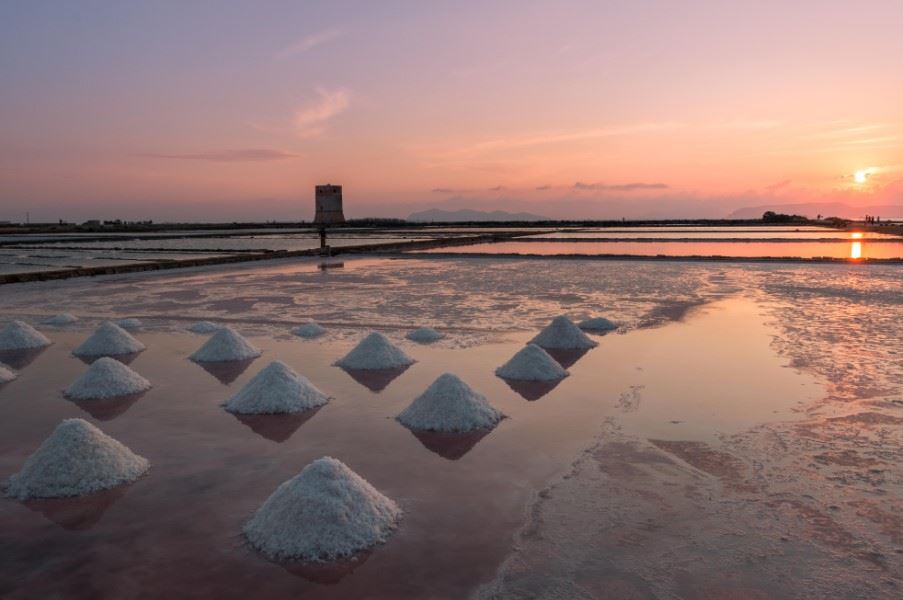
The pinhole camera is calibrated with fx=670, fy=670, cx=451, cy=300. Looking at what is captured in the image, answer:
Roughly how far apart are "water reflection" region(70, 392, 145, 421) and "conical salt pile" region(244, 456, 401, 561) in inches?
99.7

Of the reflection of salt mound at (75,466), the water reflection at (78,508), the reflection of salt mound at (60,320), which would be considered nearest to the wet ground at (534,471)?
the water reflection at (78,508)

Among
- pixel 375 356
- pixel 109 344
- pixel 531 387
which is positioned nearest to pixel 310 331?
pixel 375 356

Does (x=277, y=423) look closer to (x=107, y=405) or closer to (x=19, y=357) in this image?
(x=107, y=405)

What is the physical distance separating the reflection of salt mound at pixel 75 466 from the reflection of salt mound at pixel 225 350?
9.81 feet

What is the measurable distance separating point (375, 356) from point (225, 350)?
5.45ft

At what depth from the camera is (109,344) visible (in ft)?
24.3

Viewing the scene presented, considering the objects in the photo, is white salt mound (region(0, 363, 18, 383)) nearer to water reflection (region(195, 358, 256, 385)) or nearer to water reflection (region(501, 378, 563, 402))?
water reflection (region(195, 358, 256, 385))

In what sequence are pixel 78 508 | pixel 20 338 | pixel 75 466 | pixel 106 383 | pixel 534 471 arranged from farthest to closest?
pixel 20 338 < pixel 106 383 < pixel 534 471 < pixel 75 466 < pixel 78 508

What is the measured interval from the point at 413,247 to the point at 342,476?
23.8m

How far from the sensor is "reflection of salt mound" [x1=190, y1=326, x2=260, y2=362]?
6992 mm

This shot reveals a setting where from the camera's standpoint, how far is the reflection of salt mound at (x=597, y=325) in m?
8.57

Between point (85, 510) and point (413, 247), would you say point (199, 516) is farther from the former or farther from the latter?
point (413, 247)

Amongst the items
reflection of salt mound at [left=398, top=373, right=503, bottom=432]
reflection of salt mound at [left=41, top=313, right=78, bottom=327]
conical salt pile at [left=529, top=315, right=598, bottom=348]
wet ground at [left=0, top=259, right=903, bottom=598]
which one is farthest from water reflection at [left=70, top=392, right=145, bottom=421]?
reflection of salt mound at [left=41, top=313, right=78, bottom=327]

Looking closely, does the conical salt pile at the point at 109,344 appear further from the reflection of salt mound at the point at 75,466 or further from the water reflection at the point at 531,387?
the water reflection at the point at 531,387
